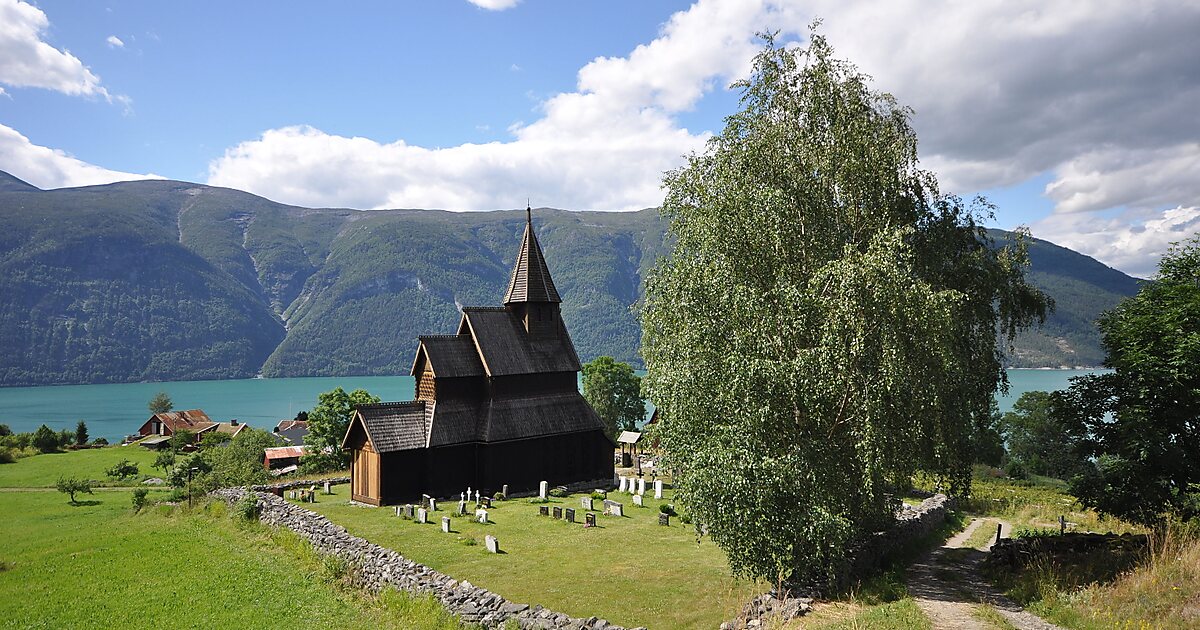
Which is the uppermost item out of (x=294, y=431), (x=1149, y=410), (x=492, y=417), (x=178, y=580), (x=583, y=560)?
(x=1149, y=410)

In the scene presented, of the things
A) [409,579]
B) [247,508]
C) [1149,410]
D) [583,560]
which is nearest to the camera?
[1149,410]

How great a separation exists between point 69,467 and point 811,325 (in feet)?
207

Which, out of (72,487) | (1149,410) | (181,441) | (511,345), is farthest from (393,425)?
(181,441)

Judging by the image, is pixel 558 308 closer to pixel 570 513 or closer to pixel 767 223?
pixel 570 513

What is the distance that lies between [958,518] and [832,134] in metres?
18.4

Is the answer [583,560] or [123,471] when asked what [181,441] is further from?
[583,560]

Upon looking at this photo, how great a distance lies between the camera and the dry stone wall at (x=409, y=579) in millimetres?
14930

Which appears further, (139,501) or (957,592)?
(139,501)

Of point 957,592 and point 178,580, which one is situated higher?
point 957,592

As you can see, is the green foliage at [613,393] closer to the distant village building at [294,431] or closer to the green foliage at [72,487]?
the green foliage at [72,487]

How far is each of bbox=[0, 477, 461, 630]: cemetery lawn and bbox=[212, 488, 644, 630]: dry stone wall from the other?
409 mm

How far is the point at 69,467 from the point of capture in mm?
53031

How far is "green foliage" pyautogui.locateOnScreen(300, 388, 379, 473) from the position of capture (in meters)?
43.8

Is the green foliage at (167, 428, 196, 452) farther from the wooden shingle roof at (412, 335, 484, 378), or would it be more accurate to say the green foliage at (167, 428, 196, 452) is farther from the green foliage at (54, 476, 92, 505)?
the wooden shingle roof at (412, 335, 484, 378)
